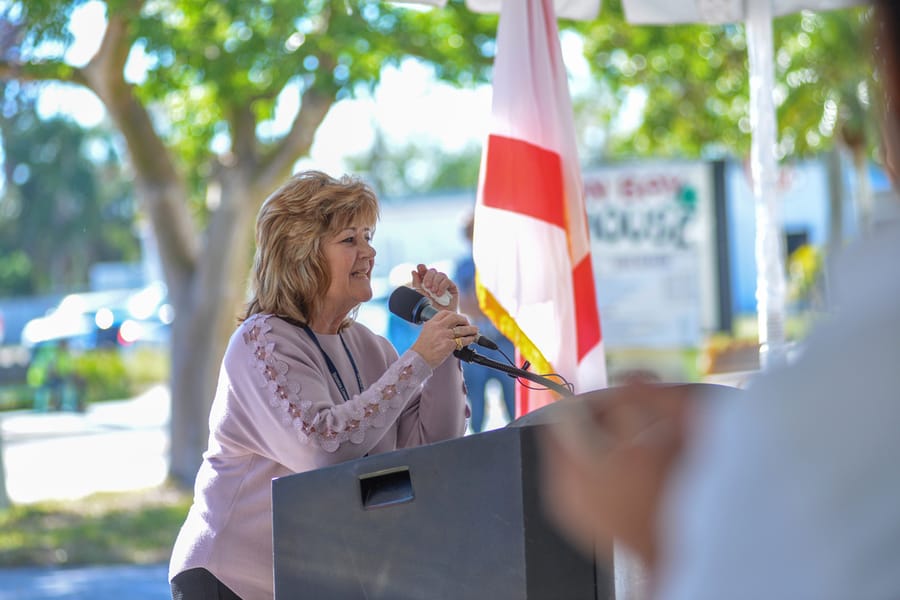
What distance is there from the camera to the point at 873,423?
855 mm

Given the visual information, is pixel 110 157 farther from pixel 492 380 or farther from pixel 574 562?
pixel 574 562

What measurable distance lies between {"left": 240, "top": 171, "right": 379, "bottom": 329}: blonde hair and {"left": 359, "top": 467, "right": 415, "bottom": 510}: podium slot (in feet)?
2.54

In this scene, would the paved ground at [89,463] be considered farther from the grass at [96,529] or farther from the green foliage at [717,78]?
the green foliage at [717,78]

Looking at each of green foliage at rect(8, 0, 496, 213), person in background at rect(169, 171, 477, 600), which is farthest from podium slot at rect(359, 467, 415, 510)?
green foliage at rect(8, 0, 496, 213)

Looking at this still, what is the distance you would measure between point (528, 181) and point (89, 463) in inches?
384

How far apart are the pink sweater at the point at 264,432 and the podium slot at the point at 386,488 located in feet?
1.14

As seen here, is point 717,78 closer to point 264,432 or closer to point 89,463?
point 89,463

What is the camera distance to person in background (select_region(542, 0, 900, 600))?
848 millimetres

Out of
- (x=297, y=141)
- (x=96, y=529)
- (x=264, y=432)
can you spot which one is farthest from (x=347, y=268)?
(x=297, y=141)

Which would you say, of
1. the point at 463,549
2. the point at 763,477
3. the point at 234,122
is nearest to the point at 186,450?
the point at 234,122

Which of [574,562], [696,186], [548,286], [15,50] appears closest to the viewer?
[574,562]

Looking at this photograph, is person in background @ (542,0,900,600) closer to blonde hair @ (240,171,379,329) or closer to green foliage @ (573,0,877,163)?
blonde hair @ (240,171,379,329)

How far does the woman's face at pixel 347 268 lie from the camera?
284 centimetres

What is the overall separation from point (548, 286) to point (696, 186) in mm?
7399
